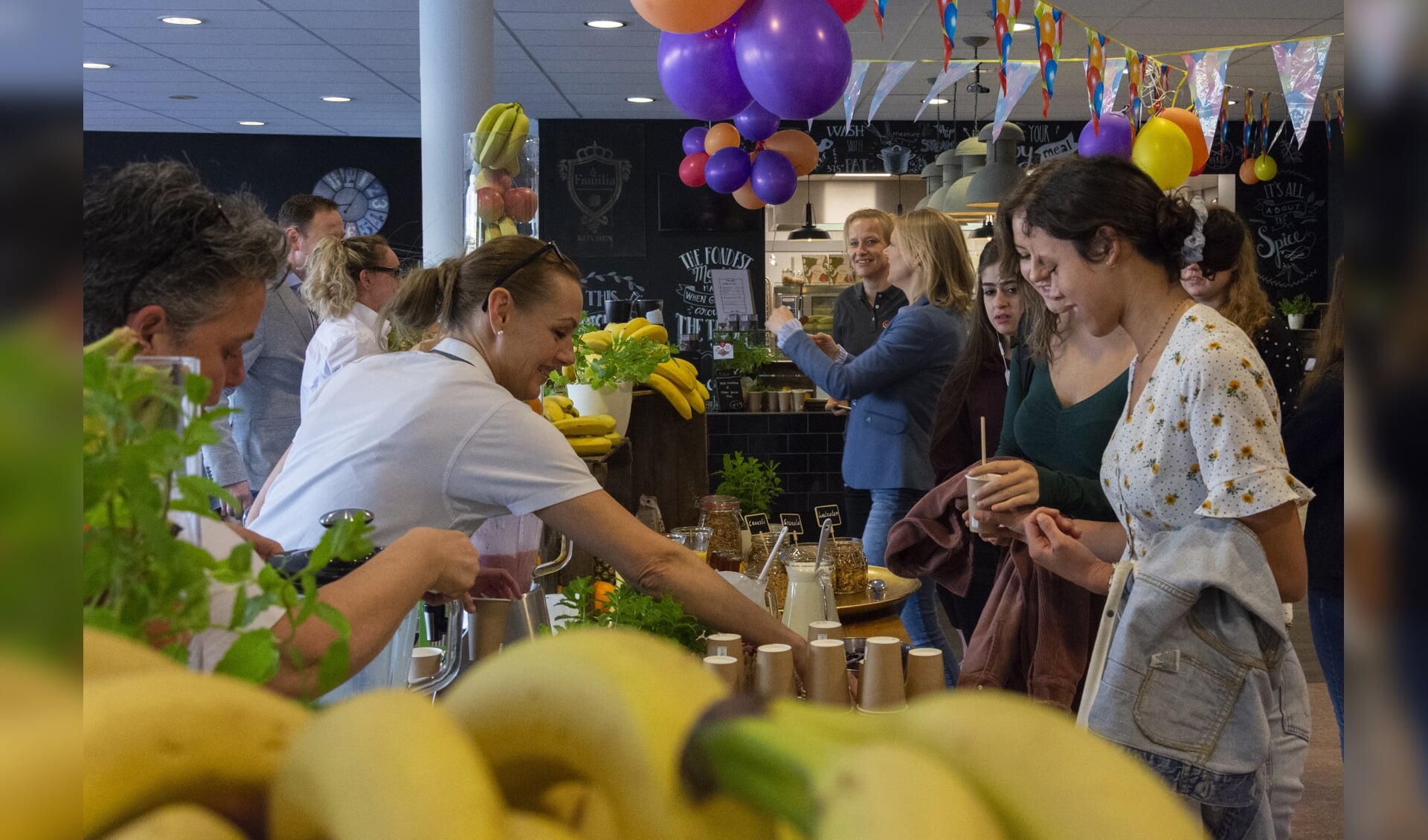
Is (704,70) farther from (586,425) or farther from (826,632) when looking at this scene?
(826,632)

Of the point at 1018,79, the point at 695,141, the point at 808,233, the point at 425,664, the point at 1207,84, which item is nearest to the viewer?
the point at 425,664

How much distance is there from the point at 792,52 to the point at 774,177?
2944 millimetres

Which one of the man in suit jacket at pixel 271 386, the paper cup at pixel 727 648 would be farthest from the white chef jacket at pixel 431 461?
the man in suit jacket at pixel 271 386

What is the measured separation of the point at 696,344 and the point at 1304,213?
5.63 metres

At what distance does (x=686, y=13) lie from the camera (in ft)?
10.4

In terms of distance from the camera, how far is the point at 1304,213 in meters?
10.1

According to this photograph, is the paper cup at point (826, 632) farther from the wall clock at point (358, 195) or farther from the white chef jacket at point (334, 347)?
the wall clock at point (358, 195)

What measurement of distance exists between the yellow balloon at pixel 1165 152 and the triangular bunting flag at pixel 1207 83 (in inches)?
18.5

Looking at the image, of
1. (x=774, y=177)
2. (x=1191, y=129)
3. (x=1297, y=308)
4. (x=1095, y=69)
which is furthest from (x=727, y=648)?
(x=1297, y=308)

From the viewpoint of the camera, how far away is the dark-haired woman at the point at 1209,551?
1.58 metres

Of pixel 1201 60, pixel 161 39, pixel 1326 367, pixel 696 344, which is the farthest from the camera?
pixel 696 344
